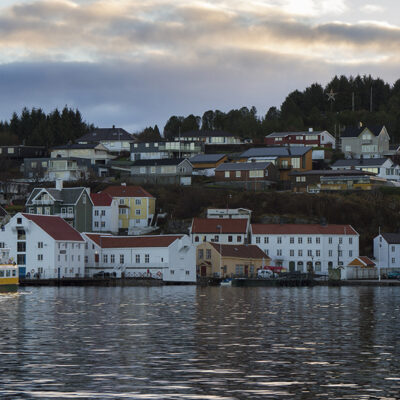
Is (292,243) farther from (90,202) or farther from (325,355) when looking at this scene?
(325,355)

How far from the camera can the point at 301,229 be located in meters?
133

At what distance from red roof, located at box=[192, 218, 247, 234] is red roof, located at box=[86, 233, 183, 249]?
15.6m

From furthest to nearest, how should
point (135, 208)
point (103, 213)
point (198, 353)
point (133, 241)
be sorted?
point (135, 208) < point (103, 213) < point (133, 241) < point (198, 353)

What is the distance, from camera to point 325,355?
36.5m

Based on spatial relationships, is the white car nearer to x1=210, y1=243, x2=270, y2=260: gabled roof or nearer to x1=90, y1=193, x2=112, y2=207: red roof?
x1=210, y1=243, x2=270, y2=260: gabled roof

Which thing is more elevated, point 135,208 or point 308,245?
point 135,208

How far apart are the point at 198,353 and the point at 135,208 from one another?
110050 millimetres

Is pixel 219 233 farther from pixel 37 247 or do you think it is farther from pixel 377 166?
pixel 377 166

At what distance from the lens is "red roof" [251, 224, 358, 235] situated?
434ft

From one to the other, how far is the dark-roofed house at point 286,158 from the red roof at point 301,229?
102 feet

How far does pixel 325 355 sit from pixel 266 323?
15760 mm

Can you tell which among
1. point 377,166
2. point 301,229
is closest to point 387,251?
point 301,229

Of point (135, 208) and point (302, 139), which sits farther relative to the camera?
point (302, 139)

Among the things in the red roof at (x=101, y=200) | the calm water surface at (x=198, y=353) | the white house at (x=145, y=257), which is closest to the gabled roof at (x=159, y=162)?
the red roof at (x=101, y=200)
